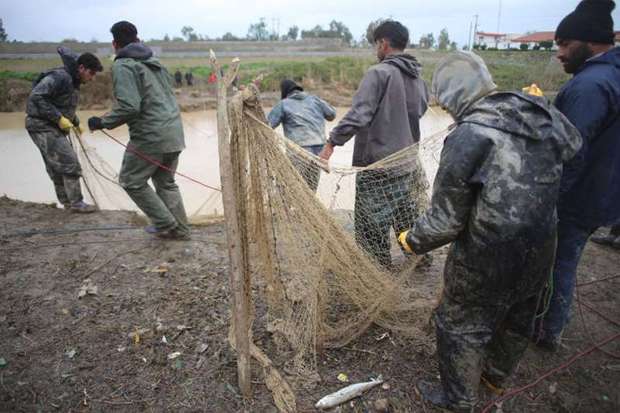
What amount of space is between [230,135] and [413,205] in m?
1.50

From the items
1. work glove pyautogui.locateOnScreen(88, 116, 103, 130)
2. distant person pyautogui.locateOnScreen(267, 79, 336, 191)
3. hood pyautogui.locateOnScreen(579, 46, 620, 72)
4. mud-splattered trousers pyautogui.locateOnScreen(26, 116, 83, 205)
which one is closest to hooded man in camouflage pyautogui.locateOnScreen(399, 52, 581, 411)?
hood pyautogui.locateOnScreen(579, 46, 620, 72)

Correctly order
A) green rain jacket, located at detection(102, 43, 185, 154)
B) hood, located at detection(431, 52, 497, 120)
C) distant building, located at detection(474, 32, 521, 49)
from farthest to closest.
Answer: distant building, located at detection(474, 32, 521, 49), green rain jacket, located at detection(102, 43, 185, 154), hood, located at detection(431, 52, 497, 120)

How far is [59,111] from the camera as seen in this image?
161 inches

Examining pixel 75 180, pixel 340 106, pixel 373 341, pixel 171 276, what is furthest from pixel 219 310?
pixel 340 106

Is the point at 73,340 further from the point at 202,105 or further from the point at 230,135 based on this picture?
the point at 202,105

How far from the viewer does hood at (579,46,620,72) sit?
6.50 ft

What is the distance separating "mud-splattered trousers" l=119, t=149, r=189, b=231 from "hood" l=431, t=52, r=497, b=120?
2.58 metres

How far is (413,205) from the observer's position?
107 inches

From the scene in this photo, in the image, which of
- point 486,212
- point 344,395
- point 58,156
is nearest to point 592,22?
point 486,212

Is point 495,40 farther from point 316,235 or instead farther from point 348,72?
point 316,235

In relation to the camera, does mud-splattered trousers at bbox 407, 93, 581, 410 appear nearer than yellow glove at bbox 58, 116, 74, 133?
Yes

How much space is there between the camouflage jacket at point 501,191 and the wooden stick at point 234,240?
2.73ft

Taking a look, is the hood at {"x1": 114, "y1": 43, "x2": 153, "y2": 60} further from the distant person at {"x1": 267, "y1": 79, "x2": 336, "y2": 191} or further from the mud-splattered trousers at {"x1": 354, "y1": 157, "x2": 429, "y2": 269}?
the mud-splattered trousers at {"x1": 354, "y1": 157, "x2": 429, "y2": 269}

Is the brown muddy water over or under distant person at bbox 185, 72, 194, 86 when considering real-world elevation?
under
